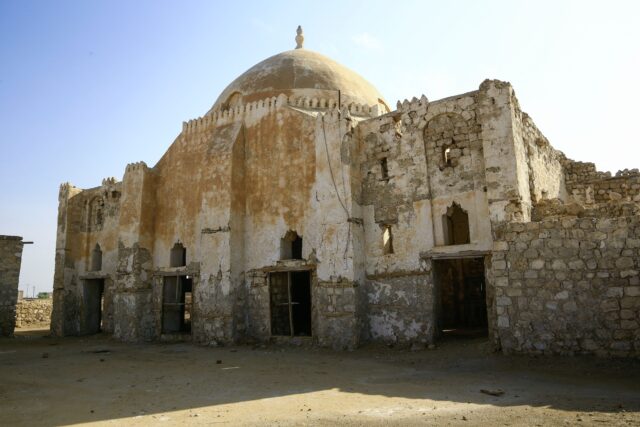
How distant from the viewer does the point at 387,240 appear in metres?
11.3

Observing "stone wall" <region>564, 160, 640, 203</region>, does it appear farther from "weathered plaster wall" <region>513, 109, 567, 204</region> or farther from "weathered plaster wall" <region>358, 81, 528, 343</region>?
"weathered plaster wall" <region>358, 81, 528, 343</region>

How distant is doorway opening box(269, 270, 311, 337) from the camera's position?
1240 centimetres

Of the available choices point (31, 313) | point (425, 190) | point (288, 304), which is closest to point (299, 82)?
point (425, 190)

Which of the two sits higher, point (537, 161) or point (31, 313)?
point (537, 161)

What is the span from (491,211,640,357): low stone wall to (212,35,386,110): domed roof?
8125 millimetres

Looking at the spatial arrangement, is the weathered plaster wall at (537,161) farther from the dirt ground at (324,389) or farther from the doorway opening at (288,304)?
the doorway opening at (288,304)

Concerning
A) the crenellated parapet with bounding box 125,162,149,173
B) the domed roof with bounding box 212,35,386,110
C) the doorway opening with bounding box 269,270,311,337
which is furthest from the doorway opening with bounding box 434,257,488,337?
the crenellated parapet with bounding box 125,162,149,173

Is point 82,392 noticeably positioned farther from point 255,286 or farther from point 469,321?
point 469,321

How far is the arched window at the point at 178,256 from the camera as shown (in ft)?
46.6

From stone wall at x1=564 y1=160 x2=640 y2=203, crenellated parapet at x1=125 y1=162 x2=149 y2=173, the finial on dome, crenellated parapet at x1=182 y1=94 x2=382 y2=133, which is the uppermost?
the finial on dome

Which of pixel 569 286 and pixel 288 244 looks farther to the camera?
pixel 288 244

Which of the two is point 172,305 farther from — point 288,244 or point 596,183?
point 596,183

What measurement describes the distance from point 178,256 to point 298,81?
6701 millimetres

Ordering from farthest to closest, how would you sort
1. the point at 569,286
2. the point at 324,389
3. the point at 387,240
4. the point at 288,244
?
the point at 288,244
the point at 387,240
the point at 569,286
the point at 324,389
